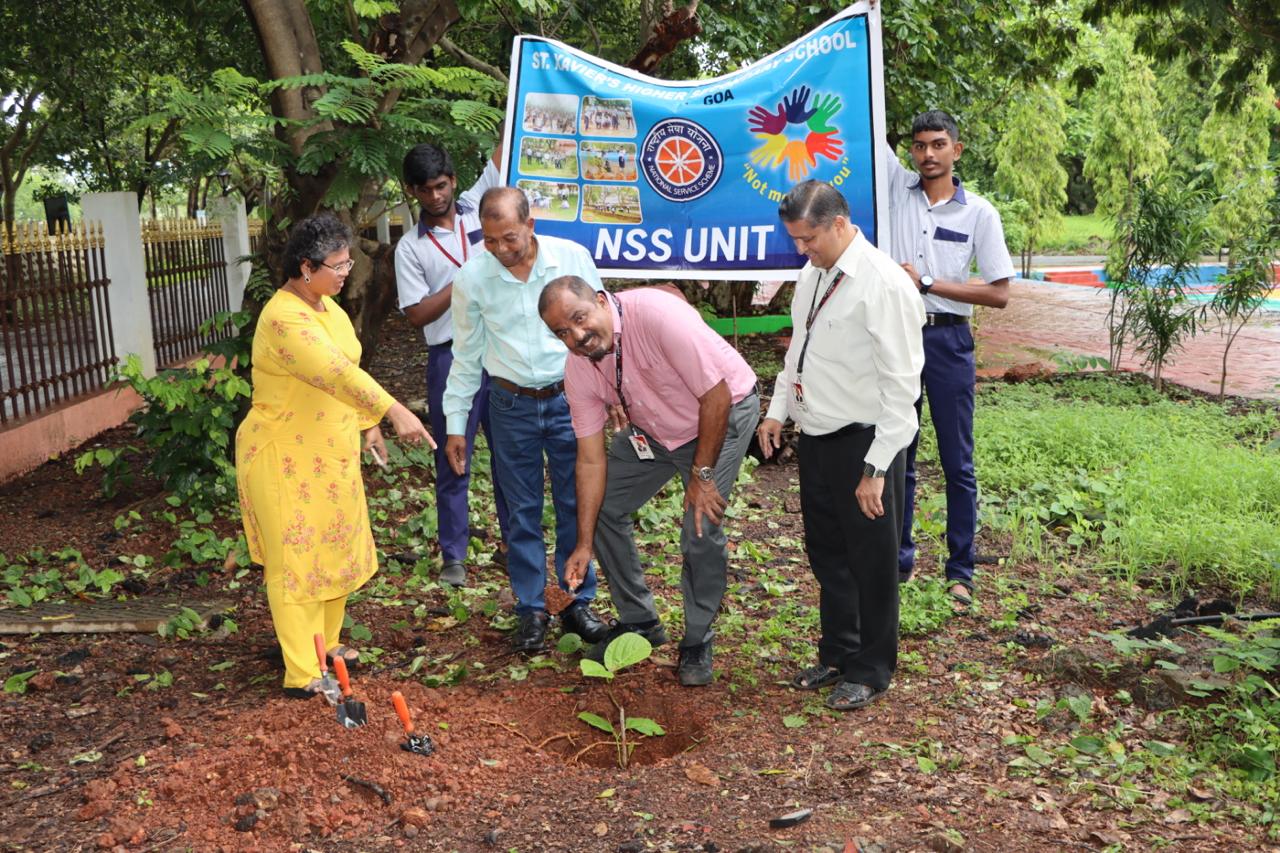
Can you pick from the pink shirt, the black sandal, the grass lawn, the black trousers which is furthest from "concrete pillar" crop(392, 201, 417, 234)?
the grass lawn

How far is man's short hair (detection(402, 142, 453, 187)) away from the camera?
5246 millimetres

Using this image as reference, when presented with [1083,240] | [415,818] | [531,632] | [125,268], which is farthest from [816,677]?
[1083,240]

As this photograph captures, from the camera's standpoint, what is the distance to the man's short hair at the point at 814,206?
3.98 meters

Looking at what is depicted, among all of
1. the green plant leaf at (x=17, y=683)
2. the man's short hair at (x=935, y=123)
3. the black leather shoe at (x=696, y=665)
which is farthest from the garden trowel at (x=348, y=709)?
the man's short hair at (x=935, y=123)

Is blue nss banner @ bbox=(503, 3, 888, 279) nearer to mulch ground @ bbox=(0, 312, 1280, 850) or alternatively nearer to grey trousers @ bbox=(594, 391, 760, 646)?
grey trousers @ bbox=(594, 391, 760, 646)

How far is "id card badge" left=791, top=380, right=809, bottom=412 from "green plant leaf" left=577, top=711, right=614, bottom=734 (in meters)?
1.38

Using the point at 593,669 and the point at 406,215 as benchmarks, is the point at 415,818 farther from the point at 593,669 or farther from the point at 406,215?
the point at 406,215

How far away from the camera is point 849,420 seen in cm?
416

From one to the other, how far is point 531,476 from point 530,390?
400 mm

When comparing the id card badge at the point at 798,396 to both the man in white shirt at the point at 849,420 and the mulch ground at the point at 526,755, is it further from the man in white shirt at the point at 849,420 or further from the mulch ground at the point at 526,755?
the mulch ground at the point at 526,755

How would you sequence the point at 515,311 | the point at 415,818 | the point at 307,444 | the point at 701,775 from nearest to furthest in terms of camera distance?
the point at 415,818 → the point at 701,775 → the point at 307,444 → the point at 515,311

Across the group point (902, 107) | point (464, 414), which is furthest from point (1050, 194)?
point (464, 414)

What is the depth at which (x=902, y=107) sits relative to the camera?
10969 mm

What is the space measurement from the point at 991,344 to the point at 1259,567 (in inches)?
381
